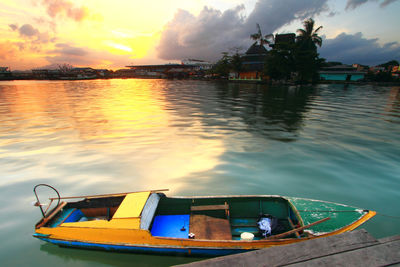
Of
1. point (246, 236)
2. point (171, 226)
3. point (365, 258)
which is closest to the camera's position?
point (365, 258)

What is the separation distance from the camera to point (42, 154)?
11859 mm

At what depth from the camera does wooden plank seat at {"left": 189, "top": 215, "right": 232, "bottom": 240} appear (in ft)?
19.3

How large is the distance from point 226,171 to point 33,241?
761cm

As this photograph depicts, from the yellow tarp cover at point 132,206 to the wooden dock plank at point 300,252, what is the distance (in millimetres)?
2814

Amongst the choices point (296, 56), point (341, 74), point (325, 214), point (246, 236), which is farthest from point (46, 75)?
point (325, 214)

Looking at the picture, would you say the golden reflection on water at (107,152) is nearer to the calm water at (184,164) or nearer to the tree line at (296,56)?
the calm water at (184,164)

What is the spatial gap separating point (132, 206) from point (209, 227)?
2404 millimetres

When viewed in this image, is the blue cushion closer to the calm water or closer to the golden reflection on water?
the calm water

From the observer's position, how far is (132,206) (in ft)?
19.5

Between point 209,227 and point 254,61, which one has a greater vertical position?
point 254,61

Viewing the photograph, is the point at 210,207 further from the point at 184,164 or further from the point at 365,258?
the point at 184,164

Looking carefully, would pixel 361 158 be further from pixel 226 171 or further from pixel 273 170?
pixel 226 171

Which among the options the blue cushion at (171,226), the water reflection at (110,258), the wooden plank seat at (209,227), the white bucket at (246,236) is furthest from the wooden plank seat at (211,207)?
the water reflection at (110,258)

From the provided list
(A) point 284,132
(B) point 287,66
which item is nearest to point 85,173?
(A) point 284,132
